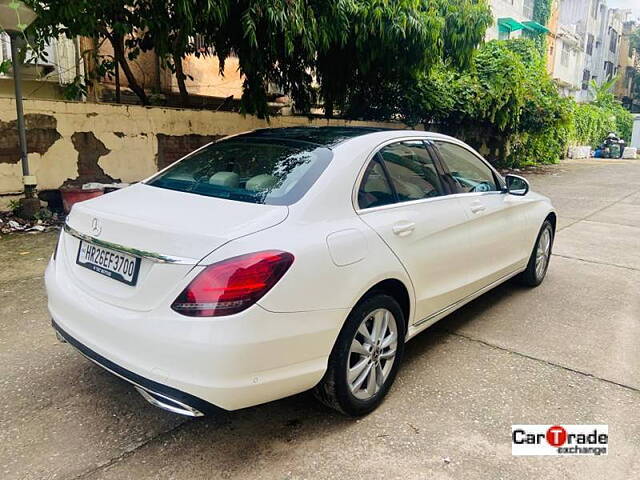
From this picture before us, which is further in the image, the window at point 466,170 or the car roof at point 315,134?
the window at point 466,170

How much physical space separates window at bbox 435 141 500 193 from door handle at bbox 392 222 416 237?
846 mm

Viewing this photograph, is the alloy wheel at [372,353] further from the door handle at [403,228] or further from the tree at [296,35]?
the tree at [296,35]

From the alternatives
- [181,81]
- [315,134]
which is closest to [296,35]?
[181,81]

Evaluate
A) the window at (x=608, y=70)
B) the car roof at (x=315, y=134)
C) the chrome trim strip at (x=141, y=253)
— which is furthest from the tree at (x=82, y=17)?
the window at (x=608, y=70)

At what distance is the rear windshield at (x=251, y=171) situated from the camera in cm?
262

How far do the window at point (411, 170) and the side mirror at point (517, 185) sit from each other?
121 centimetres

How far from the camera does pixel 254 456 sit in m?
2.41

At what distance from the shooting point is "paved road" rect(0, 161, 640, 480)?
2355mm

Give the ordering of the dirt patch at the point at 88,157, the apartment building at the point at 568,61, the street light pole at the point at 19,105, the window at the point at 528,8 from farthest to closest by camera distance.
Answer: the apartment building at the point at 568,61 → the window at the point at 528,8 → the dirt patch at the point at 88,157 → the street light pole at the point at 19,105

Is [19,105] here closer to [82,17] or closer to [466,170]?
[82,17]

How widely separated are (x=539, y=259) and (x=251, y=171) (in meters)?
3.26

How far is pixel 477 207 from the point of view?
3699 millimetres

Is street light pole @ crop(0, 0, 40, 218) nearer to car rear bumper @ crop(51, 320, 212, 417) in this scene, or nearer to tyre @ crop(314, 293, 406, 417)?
car rear bumper @ crop(51, 320, 212, 417)

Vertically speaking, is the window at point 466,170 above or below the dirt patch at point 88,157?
above
